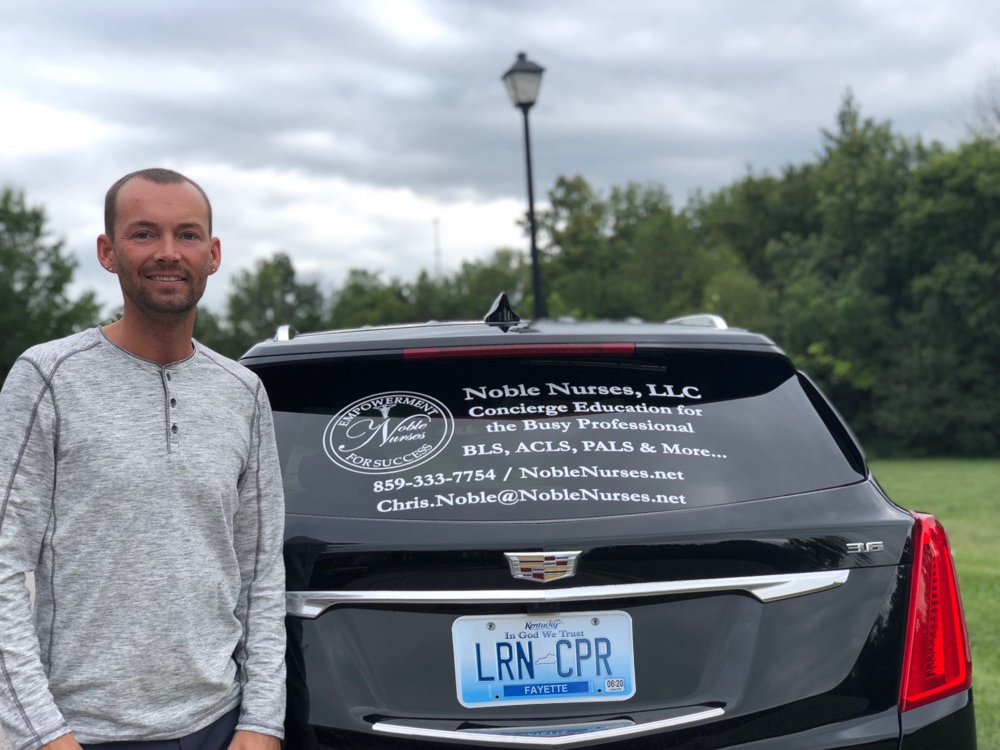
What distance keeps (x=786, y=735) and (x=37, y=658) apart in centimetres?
152

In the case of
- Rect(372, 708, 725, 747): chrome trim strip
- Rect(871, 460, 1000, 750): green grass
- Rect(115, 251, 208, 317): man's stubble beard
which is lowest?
Rect(871, 460, 1000, 750): green grass

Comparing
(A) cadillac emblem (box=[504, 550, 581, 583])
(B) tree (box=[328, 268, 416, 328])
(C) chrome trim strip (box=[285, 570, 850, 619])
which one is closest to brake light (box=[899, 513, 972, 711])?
(C) chrome trim strip (box=[285, 570, 850, 619])

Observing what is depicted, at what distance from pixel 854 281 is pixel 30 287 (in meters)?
44.6

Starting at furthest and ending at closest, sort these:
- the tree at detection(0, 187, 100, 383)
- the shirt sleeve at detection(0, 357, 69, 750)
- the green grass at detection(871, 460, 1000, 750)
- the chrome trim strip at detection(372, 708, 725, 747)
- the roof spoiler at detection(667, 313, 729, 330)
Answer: the tree at detection(0, 187, 100, 383) < the green grass at detection(871, 460, 1000, 750) < the roof spoiler at detection(667, 313, 729, 330) < the chrome trim strip at detection(372, 708, 725, 747) < the shirt sleeve at detection(0, 357, 69, 750)

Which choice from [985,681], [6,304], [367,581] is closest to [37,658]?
[367,581]

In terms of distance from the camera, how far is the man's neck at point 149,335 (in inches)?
90.4

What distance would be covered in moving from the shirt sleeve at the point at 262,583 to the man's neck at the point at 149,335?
0.78 feet

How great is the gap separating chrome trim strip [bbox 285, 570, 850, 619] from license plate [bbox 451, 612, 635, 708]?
0.15 ft

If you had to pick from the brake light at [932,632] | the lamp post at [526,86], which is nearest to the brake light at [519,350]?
the brake light at [932,632]

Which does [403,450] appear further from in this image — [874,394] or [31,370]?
[874,394]

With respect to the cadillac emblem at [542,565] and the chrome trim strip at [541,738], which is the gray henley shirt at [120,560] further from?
the cadillac emblem at [542,565]

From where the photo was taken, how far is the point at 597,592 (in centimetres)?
226

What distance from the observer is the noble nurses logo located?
8.29 ft

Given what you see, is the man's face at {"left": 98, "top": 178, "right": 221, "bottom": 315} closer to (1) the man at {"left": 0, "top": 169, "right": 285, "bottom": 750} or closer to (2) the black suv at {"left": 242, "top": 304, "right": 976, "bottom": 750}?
(1) the man at {"left": 0, "top": 169, "right": 285, "bottom": 750}
